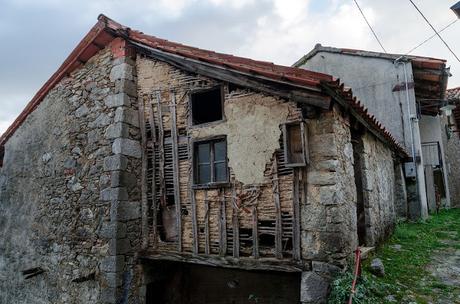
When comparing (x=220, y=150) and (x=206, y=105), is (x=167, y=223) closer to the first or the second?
(x=220, y=150)

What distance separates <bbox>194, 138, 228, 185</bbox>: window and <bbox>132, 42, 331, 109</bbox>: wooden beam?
92 cm

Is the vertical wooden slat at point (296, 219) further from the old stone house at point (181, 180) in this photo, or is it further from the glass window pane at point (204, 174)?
the glass window pane at point (204, 174)

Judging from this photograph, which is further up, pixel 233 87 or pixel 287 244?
pixel 233 87

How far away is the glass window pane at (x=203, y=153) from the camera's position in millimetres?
4926

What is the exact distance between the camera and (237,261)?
14.5 feet

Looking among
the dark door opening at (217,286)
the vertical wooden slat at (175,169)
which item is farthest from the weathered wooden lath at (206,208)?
the dark door opening at (217,286)

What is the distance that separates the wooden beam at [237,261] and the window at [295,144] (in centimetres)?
125

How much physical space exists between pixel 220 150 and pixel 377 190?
151 inches

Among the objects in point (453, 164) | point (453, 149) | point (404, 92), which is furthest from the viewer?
point (453, 149)

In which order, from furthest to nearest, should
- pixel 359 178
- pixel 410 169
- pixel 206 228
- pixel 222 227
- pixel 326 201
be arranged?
pixel 410 169 < pixel 359 178 < pixel 206 228 < pixel 222 227 < pixel 326 201

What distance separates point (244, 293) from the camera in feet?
18.1

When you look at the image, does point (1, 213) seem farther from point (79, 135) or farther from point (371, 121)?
point (371, 121)

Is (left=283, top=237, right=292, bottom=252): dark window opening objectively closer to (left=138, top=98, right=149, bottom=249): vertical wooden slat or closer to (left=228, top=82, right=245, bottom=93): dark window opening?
(left=228, top=82, right=245, bottom=93): dark window opening

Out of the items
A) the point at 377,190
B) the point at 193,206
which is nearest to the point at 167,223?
the point at 193,206
